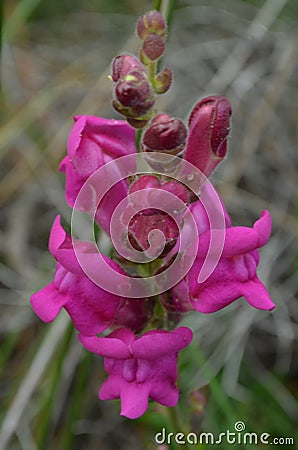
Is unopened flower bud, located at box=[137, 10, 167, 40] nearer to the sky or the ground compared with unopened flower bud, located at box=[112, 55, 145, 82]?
nearer to the sky

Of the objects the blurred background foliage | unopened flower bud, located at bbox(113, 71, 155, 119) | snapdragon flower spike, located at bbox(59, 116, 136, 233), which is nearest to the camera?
unopened flower bud, located at bbox(113, 71, 155, 119)

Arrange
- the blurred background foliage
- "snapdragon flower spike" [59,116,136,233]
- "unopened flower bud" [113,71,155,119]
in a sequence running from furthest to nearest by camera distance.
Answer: the blurred background foliage, "snapdragon flower spike" [59,116,136,233], "unopened flower bud" [113,71,155,119]

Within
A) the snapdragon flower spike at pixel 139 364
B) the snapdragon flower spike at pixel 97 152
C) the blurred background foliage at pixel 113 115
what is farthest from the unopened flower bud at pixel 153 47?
the blurred background foliage at pixel 113 115

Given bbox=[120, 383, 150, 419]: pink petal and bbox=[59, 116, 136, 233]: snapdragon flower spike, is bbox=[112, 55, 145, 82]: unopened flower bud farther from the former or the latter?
bbox=[120, 383, 150, 419]: pink petal

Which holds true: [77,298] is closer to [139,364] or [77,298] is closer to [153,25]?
[139,364]

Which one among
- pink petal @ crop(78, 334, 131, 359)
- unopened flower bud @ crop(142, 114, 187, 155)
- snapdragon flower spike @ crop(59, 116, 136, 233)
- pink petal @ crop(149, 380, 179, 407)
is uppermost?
unopened flower bud @ crop(142, 114, 187, 155)

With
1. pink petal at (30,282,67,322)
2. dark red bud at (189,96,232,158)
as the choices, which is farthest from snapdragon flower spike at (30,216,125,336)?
dark red bud at (189,96,232,158)

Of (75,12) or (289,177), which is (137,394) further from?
(75,12)
